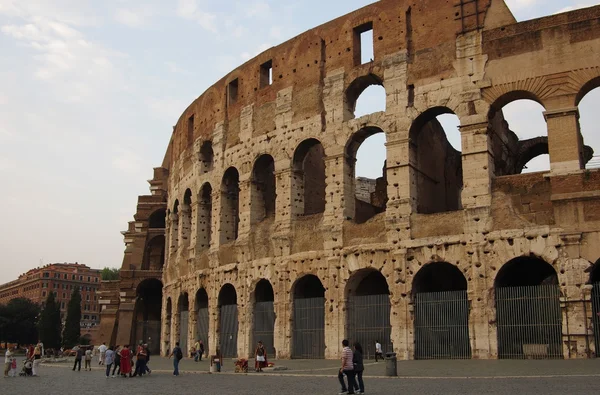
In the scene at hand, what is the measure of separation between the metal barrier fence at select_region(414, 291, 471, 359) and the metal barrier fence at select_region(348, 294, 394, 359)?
0.96 metres

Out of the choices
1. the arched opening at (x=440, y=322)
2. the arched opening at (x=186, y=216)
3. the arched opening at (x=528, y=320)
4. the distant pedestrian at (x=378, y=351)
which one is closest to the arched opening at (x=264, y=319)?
the distant pedestrian at (x=378, y=351)

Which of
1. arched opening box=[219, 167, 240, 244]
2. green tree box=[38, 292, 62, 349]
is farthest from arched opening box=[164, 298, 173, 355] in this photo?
green tree box=[38, 292, 62, 349]

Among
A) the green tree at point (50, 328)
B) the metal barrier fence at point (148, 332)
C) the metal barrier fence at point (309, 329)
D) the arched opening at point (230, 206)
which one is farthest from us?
the green tree at point (50, 328)

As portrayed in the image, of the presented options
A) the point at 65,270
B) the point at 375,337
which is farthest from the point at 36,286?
the point at 375,337

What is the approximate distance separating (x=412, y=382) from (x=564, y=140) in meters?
8.68

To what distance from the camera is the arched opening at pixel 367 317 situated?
1973 cm

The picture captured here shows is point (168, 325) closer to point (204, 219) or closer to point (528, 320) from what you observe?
point (204, 219)

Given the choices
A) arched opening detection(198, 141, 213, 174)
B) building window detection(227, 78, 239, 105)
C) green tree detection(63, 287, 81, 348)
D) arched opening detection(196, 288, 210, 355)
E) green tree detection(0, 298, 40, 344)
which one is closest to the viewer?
arched opening detection(196, 288, 210, 355)

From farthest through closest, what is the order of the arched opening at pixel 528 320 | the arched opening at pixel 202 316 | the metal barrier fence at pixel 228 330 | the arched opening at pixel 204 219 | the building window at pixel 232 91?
the arched opening at pixel 204 219 < the building window at pixel 232 91 < the arched opening at pixel 202 316 < the metal barrier fence at pixel 228 330 < the arched opening at pixel 528 320

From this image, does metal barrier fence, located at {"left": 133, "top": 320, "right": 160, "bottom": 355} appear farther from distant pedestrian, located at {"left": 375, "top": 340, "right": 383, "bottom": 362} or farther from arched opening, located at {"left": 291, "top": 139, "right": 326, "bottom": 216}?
distant pedestrian, located at {"left": 375, "top": 340, "right": 383, "bottom": 362}

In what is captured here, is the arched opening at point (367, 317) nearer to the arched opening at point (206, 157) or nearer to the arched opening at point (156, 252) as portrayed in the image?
the arched opening at point (206, 157)

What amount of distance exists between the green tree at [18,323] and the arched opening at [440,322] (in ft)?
188

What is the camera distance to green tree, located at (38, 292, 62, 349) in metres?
56.2

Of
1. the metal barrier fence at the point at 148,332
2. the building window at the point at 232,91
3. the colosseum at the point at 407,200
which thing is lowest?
the metal barrier fence at the point at 148,332
